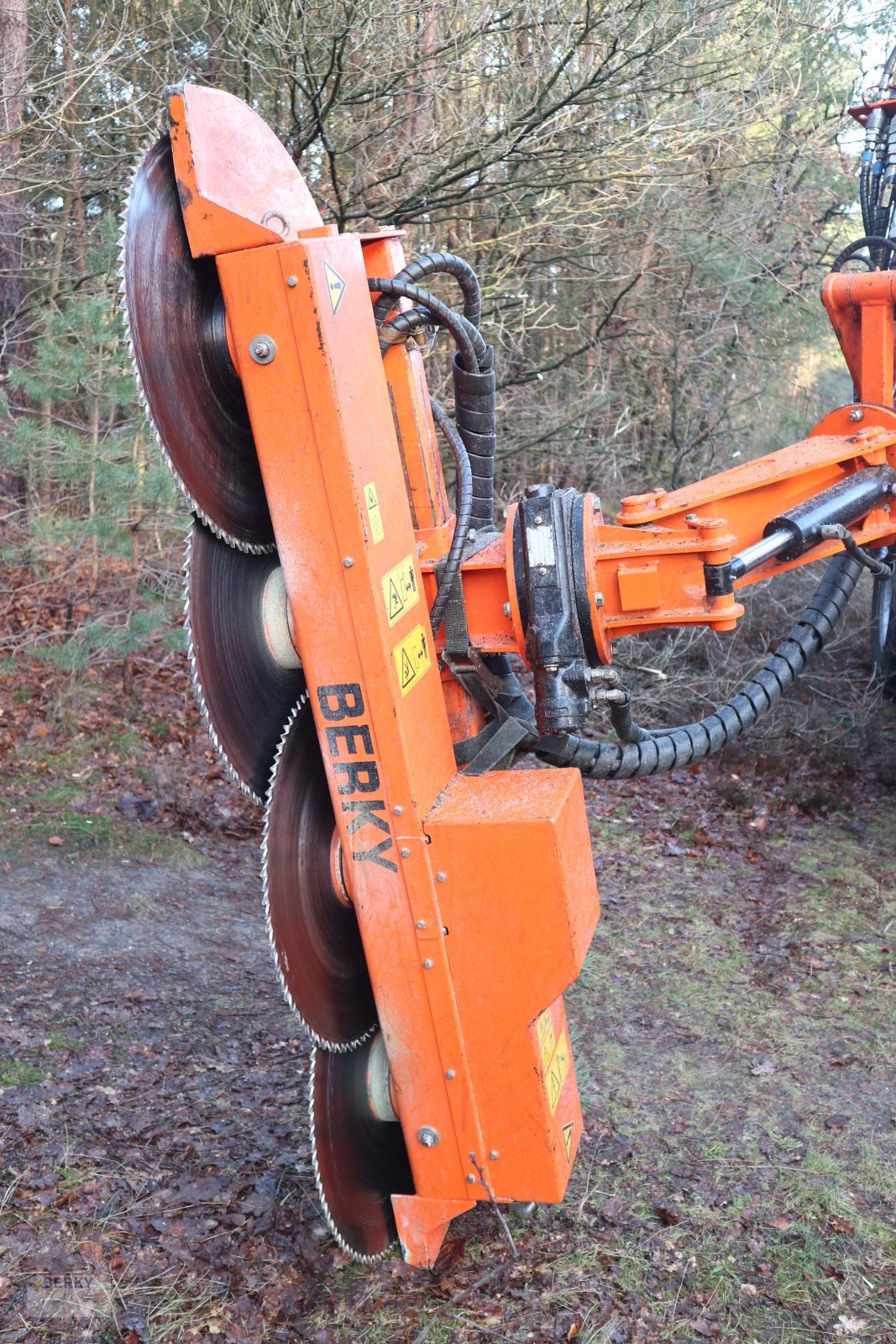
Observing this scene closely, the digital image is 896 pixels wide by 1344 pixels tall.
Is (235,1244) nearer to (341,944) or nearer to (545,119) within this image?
(341,944)

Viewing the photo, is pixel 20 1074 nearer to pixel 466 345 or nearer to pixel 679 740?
pixel 679 740

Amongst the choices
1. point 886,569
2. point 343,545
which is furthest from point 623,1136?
point 343,545

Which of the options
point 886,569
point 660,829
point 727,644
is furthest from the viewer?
point 727,644

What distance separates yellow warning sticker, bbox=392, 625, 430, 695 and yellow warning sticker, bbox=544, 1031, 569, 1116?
3.14 feet

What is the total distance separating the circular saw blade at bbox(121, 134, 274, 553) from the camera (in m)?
2.23

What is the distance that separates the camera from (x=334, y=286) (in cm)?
240

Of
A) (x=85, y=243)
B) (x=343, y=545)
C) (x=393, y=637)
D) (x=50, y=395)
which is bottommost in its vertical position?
(x=393, y=637)

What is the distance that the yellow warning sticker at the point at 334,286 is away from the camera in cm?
237

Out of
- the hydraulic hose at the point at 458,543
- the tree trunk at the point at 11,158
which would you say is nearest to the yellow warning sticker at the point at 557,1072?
the hydraulic hose at the point at 458,543

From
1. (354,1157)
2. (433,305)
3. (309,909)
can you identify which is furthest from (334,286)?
(354,1157)

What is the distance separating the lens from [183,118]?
2209 mm

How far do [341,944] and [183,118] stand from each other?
1855 millimetres

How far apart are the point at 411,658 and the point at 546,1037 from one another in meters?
0.95

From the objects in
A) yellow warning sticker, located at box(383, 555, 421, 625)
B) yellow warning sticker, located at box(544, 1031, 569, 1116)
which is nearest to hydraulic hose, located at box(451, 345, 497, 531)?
yellow warning sticker, located at box(383, 555, 421, 625)
